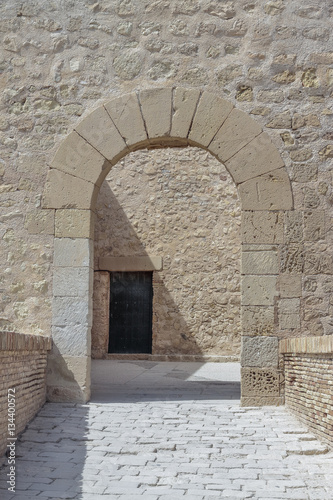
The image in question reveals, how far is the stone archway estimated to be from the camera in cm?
527

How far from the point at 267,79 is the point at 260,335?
2.38 meters

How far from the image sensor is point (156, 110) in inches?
222

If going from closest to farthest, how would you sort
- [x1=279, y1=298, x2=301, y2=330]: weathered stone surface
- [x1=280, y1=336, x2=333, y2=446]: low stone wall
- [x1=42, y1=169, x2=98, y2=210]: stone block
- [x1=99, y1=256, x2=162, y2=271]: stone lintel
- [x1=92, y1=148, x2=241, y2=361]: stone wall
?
[x1=280, y1=336, x2=333, y2=446]: low stone wall
[x1=279, y1=298, x2=301, y2=330]: weathered stone surface
[x1=42, y1=169, x2=98, y2=210]: stone block
[x1=92, y1=148, x2=241, y2=361]: stone wall
[x1=99, y1=256, x2=162, y2=271]: stone lintel

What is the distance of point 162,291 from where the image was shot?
10.6 metres

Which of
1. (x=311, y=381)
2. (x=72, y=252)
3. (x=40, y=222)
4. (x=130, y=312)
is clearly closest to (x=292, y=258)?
(x=311, y=381)

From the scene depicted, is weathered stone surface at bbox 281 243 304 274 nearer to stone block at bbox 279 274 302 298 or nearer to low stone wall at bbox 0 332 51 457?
stone block at bbox 279 274 302 298

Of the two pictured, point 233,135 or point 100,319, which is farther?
point 100,319

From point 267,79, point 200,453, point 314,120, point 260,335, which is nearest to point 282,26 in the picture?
point 267,79

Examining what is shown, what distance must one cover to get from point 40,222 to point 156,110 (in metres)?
1.50

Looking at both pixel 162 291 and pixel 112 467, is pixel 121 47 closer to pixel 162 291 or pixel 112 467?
pixel 112 467

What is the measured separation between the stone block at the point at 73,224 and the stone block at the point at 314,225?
195 centimetres

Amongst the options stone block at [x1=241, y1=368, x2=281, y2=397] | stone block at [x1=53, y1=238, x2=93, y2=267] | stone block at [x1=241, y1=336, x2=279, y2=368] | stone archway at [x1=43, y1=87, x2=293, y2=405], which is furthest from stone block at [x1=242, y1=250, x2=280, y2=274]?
stone block at [x1=53, y1=238, x2=93, y2=267]

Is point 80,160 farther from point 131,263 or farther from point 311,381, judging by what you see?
point 131,263

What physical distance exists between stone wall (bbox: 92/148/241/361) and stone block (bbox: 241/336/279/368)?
4.93m
